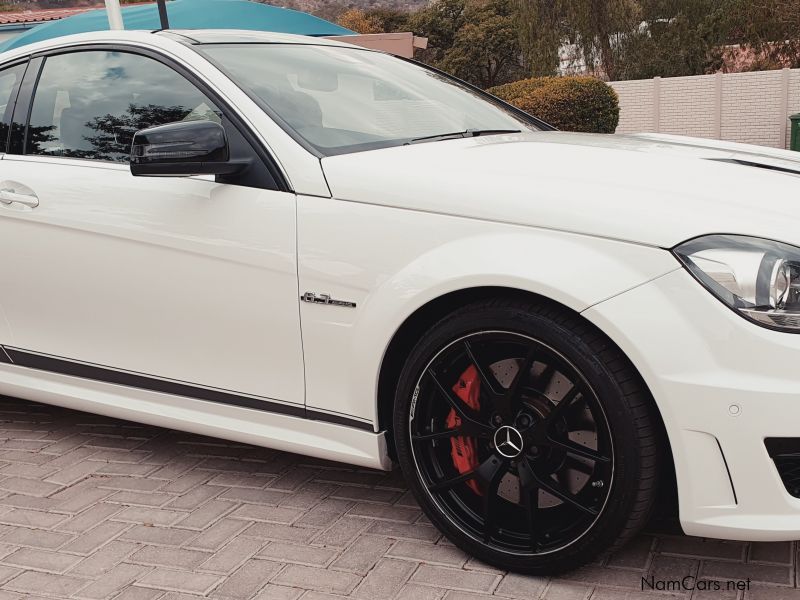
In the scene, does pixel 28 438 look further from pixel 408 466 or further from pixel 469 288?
pixel 469 288

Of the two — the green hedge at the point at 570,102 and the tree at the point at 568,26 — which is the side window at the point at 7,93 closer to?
the green hedge at the point at 570,102

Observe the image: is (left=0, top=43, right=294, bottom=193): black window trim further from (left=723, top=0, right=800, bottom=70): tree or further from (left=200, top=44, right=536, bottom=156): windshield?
(left=723, top=0, right=800, bottom=70): tree

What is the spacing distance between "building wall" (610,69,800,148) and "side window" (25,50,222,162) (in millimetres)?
22868

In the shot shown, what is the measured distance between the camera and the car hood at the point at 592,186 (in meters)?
2.28

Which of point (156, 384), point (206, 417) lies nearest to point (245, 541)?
point (206, 417)

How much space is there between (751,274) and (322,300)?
1236 millimetres

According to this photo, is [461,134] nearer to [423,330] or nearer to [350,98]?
[350,98]

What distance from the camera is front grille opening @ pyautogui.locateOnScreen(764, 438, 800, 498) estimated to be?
2.15 metres

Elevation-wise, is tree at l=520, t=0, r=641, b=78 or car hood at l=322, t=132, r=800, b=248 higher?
tree at l=520, t=0, r=641, b=78

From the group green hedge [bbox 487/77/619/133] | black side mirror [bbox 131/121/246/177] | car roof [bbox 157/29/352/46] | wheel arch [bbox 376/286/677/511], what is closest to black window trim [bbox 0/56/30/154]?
car roof [bbox 157/29/352/46]

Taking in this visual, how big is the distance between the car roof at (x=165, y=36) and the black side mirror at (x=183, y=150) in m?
0.60

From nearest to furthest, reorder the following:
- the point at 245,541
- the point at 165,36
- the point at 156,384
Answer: the point at 245,541 → the point at 156,384 → the point at 165,36

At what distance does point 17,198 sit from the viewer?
342 centimetres

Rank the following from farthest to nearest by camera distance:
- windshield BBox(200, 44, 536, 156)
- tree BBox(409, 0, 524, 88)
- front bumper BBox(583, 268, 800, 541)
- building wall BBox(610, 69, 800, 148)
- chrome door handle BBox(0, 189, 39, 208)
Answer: tree BBox(409, 0, 524, 88)
building wall BBox(610, 69, 800, 148)
chrome door handle BBox(0, 189, 39, 208)
windshield BBox(200, 44, 536, 156)
front bumper BBox(583, 268, 800, 541)
